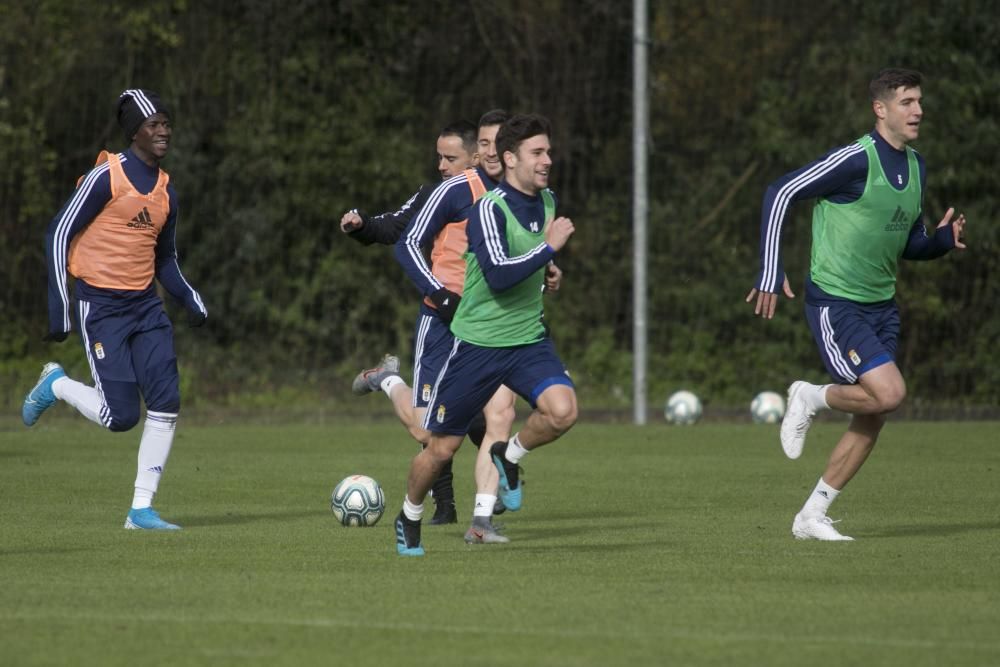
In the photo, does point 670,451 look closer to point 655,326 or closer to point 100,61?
point 655,326

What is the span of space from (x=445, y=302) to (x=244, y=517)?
2.07 m

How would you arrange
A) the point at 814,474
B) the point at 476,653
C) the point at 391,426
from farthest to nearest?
1. the point at 391,426
2. the point at 814,474
3. the point at 476,653

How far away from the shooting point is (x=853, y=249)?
9.75 meters

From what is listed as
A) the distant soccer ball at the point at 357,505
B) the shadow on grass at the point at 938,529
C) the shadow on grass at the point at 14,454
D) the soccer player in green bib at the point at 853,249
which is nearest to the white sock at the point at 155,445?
the distant soccer ball at the point at 357,505

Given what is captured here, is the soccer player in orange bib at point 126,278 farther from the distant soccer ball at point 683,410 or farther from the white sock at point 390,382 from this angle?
the distant soccer ball at point 683,410

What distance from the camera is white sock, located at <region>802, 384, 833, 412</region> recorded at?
9.91 meters

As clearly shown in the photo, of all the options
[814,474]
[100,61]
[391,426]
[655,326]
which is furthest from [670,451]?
[100,61]

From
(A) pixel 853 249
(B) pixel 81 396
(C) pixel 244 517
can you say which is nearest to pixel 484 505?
(C) pixel 244 517

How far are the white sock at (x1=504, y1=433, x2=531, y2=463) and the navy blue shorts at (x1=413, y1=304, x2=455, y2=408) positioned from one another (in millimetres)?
801

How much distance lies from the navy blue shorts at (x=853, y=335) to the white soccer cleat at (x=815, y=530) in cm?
72

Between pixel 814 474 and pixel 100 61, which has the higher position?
pixel 100 61

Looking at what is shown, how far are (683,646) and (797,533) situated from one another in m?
3.46

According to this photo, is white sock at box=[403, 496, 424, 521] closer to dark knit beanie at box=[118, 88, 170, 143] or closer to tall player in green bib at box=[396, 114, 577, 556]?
tall player in green bib at box=[396, 114, 577, 556]

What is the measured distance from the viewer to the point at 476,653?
20.4ft
